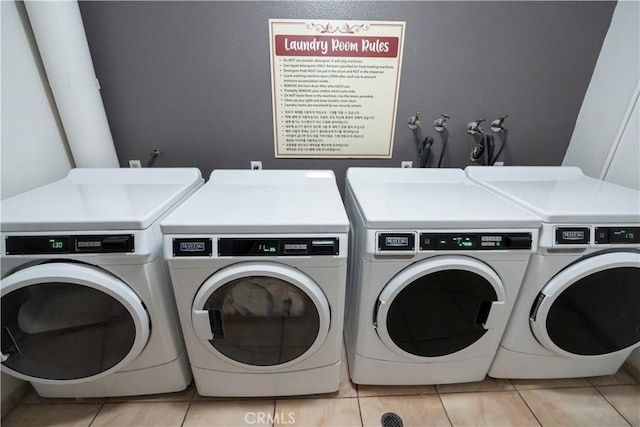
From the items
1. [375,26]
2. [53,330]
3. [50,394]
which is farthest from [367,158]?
[50,394]

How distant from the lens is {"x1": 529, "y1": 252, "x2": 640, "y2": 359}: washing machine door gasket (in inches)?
41.5

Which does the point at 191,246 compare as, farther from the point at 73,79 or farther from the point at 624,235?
the point at 624,235

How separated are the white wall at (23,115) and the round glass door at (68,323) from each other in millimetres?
530

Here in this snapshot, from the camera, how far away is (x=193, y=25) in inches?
56.4

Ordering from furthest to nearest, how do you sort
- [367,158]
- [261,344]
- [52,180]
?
[367,158]
[52,180]
[261,344]

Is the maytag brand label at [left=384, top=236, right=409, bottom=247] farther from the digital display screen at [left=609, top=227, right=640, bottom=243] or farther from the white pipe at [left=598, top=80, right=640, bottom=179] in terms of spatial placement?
the white pipe at [left=598, top=80, right=640, bottom=179]

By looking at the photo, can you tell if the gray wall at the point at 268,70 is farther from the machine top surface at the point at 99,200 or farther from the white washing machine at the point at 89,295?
the white washing machine at the point at 89,295

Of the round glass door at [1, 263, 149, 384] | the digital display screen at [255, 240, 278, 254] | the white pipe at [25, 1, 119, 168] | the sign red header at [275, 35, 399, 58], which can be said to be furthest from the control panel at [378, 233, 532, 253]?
the white pipe at [25, 1, 119, 168]

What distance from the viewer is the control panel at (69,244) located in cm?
93

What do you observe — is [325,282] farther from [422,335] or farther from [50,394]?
[50,394]

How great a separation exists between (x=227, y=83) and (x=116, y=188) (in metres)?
0.77

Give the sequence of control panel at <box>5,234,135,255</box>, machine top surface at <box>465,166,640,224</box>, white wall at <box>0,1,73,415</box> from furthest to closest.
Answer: white wall at <box>0,1,73,415</box> → machine top surface at <box>465,166,640,224</box> → control panel at <box>5,234,135,255</box>

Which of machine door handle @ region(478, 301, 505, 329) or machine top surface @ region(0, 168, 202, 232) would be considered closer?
machine top surface @ region(0, 168, 202, 232)

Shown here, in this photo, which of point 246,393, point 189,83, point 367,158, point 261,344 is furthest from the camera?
point 367,158
